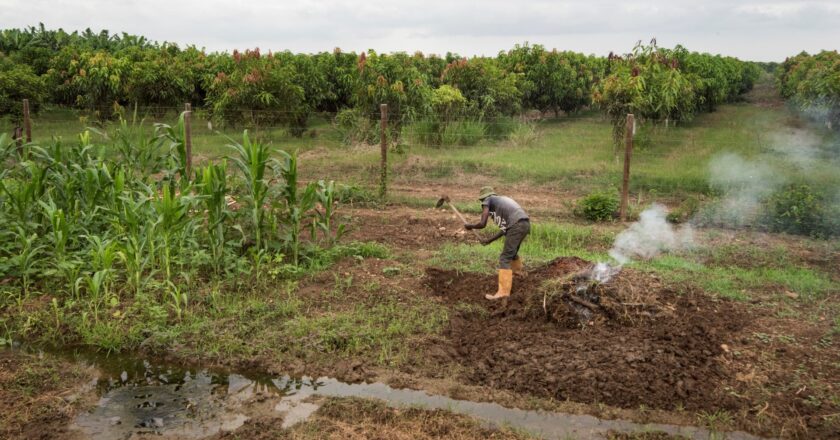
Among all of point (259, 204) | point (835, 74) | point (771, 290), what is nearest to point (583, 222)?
point (771, 290)

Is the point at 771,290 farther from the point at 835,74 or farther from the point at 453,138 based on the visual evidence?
the point at 835,74

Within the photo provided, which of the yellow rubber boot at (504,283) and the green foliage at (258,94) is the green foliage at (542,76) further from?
the yellow rubber boot at (504,283)

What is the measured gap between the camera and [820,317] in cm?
586

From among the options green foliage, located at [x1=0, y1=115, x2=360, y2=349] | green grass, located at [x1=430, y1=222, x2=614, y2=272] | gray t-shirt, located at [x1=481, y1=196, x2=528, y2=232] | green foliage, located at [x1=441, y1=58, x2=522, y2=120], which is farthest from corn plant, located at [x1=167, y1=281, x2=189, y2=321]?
green foliage, located at [x1=441, y1=58, x2=522, y2=120]

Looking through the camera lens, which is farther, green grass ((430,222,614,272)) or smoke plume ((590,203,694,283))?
smoke plume ((590,203,694,283))

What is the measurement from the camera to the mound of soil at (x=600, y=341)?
4676 millimetres

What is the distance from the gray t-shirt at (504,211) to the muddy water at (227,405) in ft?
7.08

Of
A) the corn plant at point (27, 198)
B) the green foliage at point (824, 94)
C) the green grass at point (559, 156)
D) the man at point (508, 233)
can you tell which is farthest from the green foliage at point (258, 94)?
the green foliage at point (824, 94)

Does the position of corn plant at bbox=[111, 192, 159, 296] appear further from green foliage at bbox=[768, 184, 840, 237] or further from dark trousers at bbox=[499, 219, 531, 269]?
green foliage at bbox=[768, 184, 840, 237]

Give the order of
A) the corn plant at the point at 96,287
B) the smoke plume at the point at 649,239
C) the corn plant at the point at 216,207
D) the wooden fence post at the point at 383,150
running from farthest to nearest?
the wooden fence post at the point at 383,150 < the smoke plume at the point at 649,239 < the corn plant at the point at 216,207 < the corn plant at the point at 96,287

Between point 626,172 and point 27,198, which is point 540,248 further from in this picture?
point 27,198

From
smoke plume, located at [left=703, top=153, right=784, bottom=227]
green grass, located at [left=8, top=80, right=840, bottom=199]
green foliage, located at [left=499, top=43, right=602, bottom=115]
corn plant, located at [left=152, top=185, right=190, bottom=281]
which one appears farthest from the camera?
green foliage, located at [left=499, top=43, right=602, bottom=115]

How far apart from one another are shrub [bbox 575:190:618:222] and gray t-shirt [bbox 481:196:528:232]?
339 cm

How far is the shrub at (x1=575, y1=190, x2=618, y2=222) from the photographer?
30.7 feet
